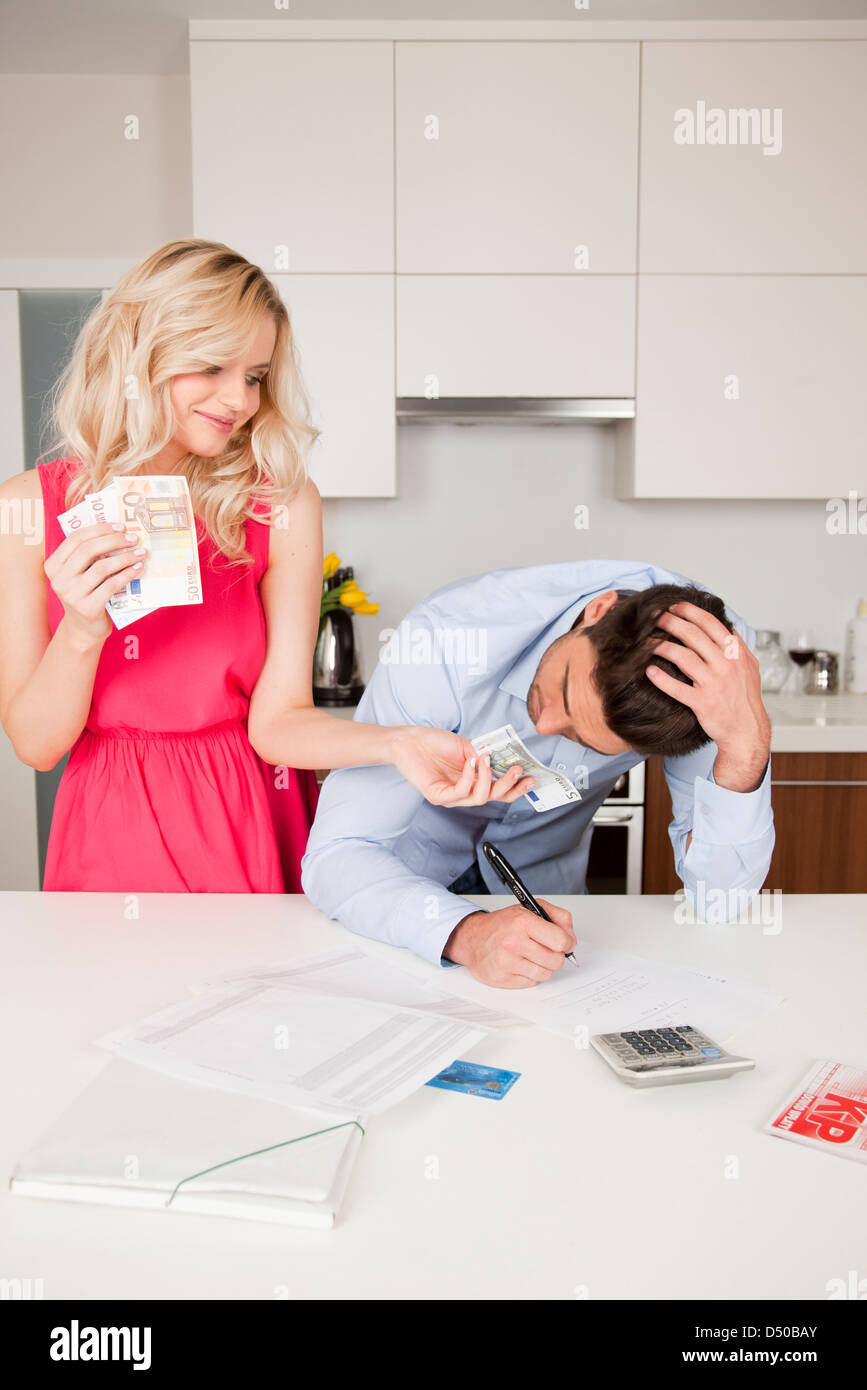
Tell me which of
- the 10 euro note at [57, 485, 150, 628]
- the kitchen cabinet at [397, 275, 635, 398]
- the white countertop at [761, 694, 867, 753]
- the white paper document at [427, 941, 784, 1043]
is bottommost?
the white countertop at [761, 694, 867, 753]

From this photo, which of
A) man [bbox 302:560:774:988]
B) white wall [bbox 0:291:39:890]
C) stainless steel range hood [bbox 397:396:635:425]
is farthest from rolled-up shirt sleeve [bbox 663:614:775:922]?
white wall [bbox 0:291:39:890]

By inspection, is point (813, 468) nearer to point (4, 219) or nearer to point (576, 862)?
point (576, 862)

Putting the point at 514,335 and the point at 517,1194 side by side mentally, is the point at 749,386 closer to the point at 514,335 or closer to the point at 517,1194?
the point at 514,335

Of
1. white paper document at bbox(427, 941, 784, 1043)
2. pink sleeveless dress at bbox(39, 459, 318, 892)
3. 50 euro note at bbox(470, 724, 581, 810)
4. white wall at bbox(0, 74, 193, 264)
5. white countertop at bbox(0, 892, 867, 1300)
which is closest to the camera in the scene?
white countertop at bbox(0, 892, 867, 1300)

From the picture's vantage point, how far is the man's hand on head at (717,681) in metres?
1.29

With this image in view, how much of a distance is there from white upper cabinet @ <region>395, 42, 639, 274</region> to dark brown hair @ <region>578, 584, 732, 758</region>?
2.00 m

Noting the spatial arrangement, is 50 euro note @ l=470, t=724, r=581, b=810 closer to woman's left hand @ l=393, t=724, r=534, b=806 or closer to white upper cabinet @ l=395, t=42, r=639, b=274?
woman's left hand @ l=393, t=724, r=534, b=806

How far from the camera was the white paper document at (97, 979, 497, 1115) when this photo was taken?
877mm

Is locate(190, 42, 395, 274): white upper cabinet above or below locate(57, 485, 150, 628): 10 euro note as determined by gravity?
above

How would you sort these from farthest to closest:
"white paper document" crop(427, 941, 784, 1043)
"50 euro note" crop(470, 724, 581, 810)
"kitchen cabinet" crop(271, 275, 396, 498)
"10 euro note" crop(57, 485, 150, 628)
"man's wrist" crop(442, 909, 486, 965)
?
"kitchen cabinet" crop(271, 275, 396, 498) → "10 euro note" crop(57, 485, 150, 628) → "50 euro note" crop(470, 724, 581, 810) → "man's wrist" crop(442, 909, 486, 965) → "white paper document" crop(427, 941, 784, 1043)

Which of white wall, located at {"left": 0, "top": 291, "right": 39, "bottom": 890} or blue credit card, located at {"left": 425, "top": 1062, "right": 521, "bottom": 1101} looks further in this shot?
white wall, located at {"left": 0, "top": 291, "right": 39, "bottom": 890}

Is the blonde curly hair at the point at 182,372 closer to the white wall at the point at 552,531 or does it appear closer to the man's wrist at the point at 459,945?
the man's wrist at the point at 459,945

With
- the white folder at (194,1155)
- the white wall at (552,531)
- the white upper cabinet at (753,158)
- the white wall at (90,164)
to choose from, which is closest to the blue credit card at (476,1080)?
the white folder at (194,1155)
